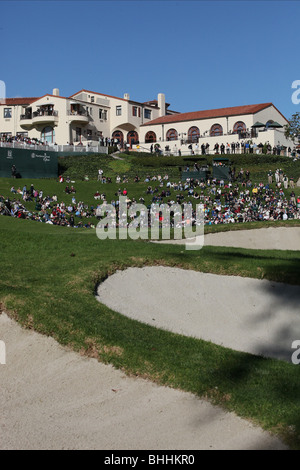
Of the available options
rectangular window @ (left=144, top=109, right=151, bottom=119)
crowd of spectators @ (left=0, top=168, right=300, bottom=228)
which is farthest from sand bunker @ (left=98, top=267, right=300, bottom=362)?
rectangular window @ (left=144, top=109, right=151, bottom=119)

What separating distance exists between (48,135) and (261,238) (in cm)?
5296

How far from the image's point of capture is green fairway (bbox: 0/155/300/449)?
7.86 meters

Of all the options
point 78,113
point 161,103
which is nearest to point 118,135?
point 78,113

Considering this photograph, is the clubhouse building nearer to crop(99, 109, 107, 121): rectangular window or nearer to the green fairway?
crop(99, 109, 107, 121): rectangular window

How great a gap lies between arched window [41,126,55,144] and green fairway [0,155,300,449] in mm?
56117

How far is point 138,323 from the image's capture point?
37.6 ft

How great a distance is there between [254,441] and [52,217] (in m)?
31.8

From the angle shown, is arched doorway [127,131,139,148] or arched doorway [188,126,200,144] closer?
arched doorway [188,126,200,144]

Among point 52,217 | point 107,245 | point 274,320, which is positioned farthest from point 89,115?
point 274,320

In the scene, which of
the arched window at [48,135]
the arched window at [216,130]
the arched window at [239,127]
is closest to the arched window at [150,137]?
the arched window at [216,130]

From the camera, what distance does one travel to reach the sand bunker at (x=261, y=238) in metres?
26.3

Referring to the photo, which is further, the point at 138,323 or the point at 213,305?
the point at 213,305

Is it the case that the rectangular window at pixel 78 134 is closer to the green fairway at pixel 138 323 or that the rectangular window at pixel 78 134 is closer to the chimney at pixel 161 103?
the chimney at pixel 161 103

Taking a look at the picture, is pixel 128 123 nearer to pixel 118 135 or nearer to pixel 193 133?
pixel 118 135
